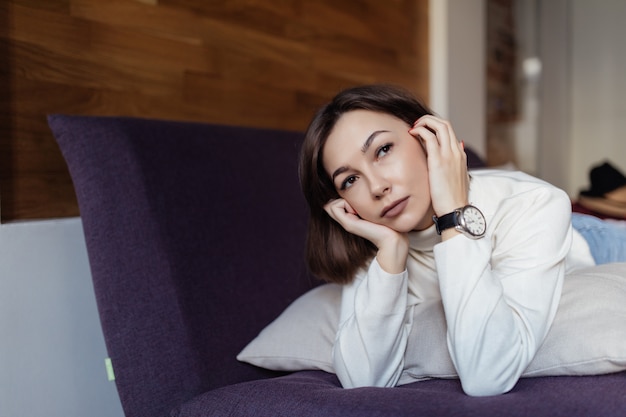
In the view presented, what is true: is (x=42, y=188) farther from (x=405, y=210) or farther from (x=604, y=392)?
(x=604, y=392)

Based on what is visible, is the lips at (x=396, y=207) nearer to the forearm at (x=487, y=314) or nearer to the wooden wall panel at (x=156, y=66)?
the forearm at (x=487, y=314)

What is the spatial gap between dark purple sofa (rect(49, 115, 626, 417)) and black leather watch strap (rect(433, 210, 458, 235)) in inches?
11.7

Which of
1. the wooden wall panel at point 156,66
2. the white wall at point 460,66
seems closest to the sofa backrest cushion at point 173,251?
the wooden wall panel at point 156,66

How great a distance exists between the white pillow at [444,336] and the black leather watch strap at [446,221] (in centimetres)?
27

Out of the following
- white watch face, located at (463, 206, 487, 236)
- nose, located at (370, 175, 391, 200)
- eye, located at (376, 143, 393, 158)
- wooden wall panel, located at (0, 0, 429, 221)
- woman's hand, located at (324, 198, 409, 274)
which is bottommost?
woman's hand, located at (324, 198, 409, 274)

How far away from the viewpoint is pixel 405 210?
1.19m

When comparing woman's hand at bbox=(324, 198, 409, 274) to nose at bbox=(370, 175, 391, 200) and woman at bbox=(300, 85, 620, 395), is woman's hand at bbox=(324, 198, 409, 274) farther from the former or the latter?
nose at bbox=(370, 175, 391, 200)

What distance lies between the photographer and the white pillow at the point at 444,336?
3.70ft

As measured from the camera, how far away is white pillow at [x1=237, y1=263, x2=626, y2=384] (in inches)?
44.4

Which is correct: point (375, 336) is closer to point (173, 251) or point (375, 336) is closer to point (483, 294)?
point (483, 294)

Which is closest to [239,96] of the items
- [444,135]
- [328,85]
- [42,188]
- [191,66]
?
[191,66]

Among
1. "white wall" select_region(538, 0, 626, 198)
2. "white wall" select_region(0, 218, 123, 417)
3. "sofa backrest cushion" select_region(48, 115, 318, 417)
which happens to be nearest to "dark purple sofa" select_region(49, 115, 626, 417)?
"sofa backrest cushion" select_region(48, 115, 318, 417)

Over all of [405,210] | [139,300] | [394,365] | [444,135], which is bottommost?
[394,365]

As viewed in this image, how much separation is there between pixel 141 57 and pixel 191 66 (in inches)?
8.3
